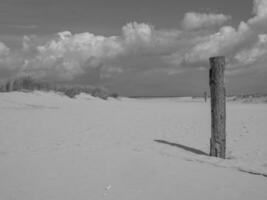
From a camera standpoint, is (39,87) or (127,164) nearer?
(127,164)

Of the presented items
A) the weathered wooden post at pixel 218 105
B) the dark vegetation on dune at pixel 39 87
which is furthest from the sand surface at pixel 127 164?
the dark vegetation on dune at pixel 39 87

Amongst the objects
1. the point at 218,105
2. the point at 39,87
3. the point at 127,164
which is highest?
the point at 39,87

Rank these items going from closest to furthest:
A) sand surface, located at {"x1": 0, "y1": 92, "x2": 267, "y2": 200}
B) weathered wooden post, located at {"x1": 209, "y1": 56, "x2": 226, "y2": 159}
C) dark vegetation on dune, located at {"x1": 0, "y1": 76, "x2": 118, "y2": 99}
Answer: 1. sand surface, located at {"x1": 0, "y1": 92, "x2": 267, "y2": 200}
2. weathered wooden post, located at {"x1": 209, "y1": 56, "x2": 226, "y2": 159}
3. dark vegetation on dune, located at {"x1": 0, "y1": 76, "x2": 118, "y2": 99}

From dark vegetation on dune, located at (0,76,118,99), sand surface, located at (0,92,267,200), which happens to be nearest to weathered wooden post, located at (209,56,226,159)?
sand surface, located at (0,92,267,200)

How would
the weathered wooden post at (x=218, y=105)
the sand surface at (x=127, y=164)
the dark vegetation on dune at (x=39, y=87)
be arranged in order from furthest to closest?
the dark vegetation on dune at (x=39, y=87), the weathered wooden post at (x=218, y=105), the sand surface at (x=127, y=164)

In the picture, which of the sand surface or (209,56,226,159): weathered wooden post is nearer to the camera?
the sand surface

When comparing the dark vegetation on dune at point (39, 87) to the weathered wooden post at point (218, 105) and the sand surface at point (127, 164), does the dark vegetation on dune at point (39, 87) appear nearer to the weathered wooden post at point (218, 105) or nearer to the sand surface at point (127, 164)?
the sand surface at point (127, 164)

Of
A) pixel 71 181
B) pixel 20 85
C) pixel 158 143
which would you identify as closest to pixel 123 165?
pixel 71 181

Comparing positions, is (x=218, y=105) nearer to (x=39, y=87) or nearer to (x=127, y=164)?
(x=127, y=164)

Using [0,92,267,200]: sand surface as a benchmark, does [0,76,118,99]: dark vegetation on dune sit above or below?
above

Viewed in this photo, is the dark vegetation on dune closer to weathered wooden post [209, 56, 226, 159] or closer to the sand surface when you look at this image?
the sand surface

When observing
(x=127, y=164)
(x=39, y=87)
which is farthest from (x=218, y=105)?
(x=39, y=87)

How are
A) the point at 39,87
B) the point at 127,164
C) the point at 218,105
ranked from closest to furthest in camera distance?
the point at 127,164, the point at 218,105, the point at 39,87

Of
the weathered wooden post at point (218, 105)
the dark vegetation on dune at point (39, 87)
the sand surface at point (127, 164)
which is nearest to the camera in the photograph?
the sand surface at point (127, 164)
